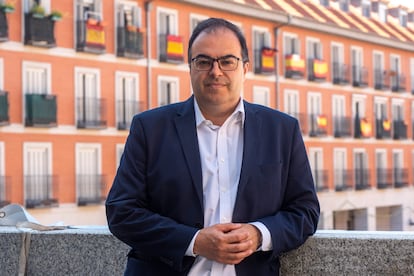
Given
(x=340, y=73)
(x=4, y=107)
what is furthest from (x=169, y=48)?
(x=340, y=73)

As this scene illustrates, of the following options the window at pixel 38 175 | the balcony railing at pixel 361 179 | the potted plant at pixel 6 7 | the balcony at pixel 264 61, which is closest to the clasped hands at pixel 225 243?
the window at pixel 38 175

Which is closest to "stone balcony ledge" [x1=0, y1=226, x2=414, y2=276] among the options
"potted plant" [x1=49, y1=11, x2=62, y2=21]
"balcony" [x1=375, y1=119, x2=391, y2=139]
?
"potted plant" [x1=49, y1=11, x2=62, y2=21]

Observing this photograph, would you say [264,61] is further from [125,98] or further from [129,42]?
[125,98]

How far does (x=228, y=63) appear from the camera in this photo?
9.71 ft

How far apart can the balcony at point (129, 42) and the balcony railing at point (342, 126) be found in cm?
1306

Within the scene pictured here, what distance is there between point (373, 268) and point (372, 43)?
40.1m

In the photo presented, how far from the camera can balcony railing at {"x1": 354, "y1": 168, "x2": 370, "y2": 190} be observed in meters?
40.2

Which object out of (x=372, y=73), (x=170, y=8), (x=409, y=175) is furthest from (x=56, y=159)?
(x=409, y=175)

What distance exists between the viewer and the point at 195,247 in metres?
2.83

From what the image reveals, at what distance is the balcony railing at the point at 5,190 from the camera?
2514 centimetres

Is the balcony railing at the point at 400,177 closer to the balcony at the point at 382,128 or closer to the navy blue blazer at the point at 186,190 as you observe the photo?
the balcony at the point at 382,128

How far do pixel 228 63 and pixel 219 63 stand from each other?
1.4 inches

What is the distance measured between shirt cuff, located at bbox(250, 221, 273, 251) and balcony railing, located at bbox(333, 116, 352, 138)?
3704 cm

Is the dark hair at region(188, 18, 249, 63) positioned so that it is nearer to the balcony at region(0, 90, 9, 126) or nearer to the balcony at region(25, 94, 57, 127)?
the balcony at region(0, 90, 9, 126)
